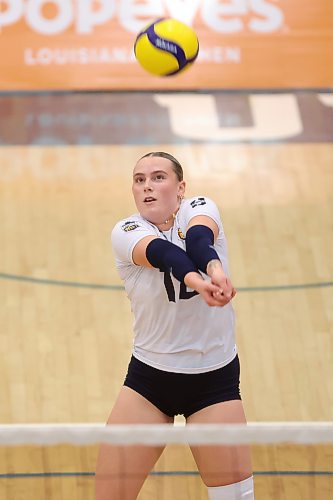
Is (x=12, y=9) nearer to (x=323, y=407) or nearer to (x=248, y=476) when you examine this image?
(x=323, y=407)

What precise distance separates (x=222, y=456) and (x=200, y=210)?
1383mm

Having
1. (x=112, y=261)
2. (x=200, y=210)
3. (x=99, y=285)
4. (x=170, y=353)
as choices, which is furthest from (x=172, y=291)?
(x=112, y=261)

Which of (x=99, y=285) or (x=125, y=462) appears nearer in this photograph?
(x=125, y=462)

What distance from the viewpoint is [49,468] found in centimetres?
711

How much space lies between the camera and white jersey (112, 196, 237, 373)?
521 cm

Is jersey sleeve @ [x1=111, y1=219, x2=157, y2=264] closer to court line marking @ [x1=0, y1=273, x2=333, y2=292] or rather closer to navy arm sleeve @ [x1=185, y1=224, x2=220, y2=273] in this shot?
navy arm sleeve @ [x1=185, y1=224, x2=220, y2=273]

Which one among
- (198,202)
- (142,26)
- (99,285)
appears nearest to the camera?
(198,202)

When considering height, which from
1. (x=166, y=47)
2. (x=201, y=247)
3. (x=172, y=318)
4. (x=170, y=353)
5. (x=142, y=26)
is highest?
(x=142, y=26)

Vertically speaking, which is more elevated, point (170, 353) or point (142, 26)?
point (142, 26)

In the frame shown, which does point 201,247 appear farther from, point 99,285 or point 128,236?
point 99,285

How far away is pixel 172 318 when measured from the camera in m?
5.21

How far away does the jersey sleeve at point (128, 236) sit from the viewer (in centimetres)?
518

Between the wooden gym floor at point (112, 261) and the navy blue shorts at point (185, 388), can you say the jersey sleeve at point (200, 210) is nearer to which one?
the navy blue shorts at point (185, 388)

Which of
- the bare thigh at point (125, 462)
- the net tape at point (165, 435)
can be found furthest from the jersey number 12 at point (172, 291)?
the net tape at point (165, 435)
